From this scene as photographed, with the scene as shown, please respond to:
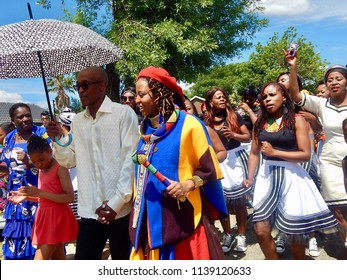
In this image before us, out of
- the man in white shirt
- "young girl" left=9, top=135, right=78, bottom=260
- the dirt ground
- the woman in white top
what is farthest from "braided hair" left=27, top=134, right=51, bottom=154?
the woman in white top

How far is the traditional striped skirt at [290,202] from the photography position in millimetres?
3352

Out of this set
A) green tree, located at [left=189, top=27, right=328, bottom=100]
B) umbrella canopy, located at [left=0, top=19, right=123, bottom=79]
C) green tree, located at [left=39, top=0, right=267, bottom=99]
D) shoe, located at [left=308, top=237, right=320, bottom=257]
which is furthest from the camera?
green tree, located at [left=189, top=27, right=328, bottom=100]

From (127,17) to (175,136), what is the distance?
11249 millimetres

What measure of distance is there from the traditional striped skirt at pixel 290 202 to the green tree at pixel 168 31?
855 centimetres

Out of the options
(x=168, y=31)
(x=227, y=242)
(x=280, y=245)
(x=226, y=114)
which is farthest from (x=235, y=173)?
(x=168, y=31)

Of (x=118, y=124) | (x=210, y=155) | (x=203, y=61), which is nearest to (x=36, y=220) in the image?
(x=118, y=124)

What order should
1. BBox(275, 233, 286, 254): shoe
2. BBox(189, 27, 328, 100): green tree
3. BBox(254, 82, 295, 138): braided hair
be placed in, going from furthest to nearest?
BBox(189, 27, 328, 100): green tree, BBox(275, 233, 286, 254): shoe, BBox(254, 82, 295, 138): braided hair

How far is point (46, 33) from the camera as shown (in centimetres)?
342

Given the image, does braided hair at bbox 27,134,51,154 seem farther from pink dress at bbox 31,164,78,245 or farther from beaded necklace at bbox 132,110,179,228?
beaded necklace at bbox 132,110,179,228

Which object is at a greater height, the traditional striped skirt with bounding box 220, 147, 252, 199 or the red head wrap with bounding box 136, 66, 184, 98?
A: the red head wrap with bounding box 136, 66, 184, 98

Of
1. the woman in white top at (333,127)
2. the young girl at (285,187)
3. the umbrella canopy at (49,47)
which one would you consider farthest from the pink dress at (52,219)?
the woman in white top at (333,127)

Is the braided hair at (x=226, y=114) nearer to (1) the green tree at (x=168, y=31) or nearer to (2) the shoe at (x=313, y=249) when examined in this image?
(2) the shoe at (x=313, y=249)

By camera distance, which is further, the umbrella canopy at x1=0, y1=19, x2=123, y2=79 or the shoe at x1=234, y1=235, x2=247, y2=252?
the shoe at x1=234, y1=235, x2=247, y2=252

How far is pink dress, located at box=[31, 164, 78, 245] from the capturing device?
347 cm
